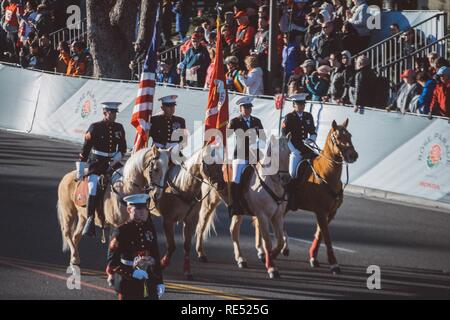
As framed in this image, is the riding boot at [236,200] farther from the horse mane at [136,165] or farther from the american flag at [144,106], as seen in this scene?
the american flag at [144,106]

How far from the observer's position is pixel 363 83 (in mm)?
24016

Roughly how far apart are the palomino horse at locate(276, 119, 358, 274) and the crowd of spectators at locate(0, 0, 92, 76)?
51.5ft

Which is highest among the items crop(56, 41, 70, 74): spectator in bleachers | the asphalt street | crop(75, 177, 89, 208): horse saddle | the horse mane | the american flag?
crop(56, 41, 70, 74): spectator in bleachers

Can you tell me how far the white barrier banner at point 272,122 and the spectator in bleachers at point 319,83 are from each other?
0.83m

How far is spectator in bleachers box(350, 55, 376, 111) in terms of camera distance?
78.5 ft

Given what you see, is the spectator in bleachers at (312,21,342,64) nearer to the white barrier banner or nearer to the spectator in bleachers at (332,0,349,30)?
the spectator in bleachers at (332,0,349,30)

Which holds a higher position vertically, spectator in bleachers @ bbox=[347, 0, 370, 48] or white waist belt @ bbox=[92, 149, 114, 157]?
spectator in bleachers @ bbox=[347, 0, 370, 48]

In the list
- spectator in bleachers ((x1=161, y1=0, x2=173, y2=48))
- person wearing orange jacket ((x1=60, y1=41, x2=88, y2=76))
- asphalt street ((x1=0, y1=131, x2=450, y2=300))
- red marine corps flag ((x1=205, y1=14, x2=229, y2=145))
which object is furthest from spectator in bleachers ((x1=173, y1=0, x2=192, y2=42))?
red marine corps flag ((x1=205, y1=14, x2=229, y2=145))

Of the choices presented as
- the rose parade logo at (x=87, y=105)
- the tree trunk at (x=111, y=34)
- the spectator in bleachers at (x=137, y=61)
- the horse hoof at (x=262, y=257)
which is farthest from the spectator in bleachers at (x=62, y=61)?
the horse hoof at (x=262, y=257)

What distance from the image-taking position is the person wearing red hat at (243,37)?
1153 inches

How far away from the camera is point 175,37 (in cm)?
3753

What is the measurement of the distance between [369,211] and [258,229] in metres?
4.70
